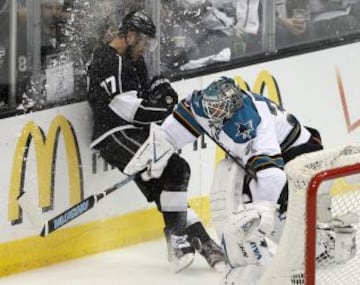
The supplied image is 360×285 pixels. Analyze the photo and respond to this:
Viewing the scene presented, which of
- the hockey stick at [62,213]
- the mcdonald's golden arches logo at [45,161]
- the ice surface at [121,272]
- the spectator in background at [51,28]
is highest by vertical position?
the spectator in background at [51,28]

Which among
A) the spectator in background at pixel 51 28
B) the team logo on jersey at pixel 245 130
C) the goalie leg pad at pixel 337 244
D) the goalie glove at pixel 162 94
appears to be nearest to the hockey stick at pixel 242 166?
the team logo on jersey at pixel 245 130

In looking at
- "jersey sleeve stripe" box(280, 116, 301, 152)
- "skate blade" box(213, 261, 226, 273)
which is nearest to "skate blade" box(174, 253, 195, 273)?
"skate blade" box(213, 261, 226, 273)

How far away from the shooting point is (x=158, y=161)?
459 centimetres

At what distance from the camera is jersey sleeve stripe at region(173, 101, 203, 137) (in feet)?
14.3

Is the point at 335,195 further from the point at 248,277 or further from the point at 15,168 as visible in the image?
the point at 15,168

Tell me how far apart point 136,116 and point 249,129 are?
3.44ft

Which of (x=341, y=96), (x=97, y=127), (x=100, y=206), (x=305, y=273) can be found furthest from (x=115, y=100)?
(x=305, y=273)

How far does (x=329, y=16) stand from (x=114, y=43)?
66.8 inches

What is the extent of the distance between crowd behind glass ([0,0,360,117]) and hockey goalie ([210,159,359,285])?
104cm

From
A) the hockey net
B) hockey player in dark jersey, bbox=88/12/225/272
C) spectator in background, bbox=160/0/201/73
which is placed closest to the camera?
the hockey net

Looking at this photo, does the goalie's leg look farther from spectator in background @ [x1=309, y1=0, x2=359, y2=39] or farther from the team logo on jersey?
spectator in background @ [x1=309, y1=0, x2=359, y2=39]

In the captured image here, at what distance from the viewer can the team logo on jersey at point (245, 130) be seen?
161 inches

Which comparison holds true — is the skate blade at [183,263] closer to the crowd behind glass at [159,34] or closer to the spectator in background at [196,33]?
the crowd behind glass at [159,34]

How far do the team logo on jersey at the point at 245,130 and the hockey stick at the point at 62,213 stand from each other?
1.02m
